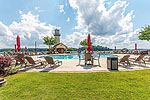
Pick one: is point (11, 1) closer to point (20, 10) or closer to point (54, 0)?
point (20, 10)

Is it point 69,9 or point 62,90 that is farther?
point 69,9

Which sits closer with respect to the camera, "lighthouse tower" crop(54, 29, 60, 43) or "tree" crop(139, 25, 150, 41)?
"tree" crop(139, 25, 150, 41)

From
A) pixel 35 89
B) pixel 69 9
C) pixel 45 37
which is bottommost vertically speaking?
pixel 35 89

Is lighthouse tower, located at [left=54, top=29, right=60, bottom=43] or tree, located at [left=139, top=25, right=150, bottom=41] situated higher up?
lighthouse tower, located at [left=54, top=29, right=60, bottom=43]

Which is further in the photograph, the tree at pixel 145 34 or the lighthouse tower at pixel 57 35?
the lighthouse tower at pixel 57 35

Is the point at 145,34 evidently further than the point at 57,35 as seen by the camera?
No

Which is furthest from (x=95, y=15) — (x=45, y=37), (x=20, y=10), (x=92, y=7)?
(x=45, y=37)

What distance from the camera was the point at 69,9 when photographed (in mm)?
17906

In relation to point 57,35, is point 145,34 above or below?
below

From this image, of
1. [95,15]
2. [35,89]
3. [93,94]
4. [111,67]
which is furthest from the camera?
[95,15]

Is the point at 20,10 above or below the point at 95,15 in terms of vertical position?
below

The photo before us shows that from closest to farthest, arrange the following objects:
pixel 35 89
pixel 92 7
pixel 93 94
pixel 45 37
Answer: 1. pixel 93 94
2. pixel 35 89
3. pixel 92 7
4. pixel 45 37

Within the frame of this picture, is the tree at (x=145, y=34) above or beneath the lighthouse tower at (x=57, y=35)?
beneath

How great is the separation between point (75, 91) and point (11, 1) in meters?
14.2
